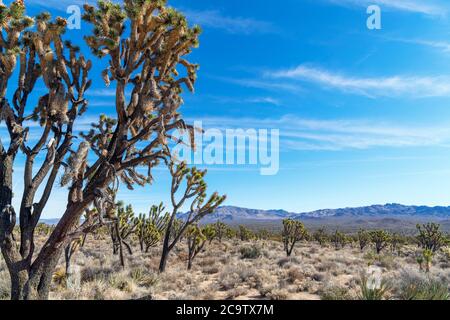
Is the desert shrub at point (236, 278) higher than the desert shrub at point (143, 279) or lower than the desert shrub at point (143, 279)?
lower

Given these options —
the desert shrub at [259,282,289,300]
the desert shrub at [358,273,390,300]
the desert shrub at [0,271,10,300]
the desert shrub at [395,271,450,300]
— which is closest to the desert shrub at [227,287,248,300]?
the desert shrub at [259,282,289,300]

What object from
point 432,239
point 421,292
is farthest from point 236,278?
point 432,239

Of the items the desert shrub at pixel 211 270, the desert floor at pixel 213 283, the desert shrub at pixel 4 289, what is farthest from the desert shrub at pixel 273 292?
the desert shrub at pixel 4 289

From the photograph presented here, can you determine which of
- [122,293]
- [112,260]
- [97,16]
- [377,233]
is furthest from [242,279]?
[377,233]

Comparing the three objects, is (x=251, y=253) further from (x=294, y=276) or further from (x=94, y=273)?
(x=94, y=273)

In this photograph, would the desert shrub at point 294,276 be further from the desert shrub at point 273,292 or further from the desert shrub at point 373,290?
the desert shrub at point 373,290

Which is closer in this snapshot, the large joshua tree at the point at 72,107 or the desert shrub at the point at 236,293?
the large joshua tree at the point at 72,107

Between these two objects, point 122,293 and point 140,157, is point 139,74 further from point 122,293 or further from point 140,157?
point 122,293

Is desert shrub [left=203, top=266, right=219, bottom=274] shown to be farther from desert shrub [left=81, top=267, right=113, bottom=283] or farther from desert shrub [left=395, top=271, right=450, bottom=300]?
desert shrub [left=395, top=271, right=450, bottom=300]

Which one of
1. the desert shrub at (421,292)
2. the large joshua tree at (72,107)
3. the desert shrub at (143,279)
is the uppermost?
the large joshua tree at (72,107)
